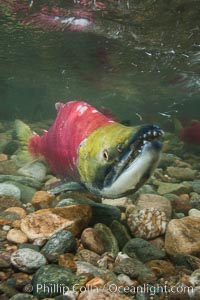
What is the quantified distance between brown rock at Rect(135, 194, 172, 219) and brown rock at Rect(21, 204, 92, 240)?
1.09 m

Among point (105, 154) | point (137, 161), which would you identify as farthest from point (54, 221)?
point (137, 161)

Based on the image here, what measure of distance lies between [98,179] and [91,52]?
52.5ft

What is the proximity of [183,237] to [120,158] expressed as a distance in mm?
2183

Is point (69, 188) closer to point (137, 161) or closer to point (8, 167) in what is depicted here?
point (137, 161)

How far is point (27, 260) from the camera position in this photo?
3.41 meters

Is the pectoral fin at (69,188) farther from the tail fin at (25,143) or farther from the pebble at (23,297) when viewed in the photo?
the tail fin at (25,143)

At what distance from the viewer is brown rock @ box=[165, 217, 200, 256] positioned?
416 centimetres

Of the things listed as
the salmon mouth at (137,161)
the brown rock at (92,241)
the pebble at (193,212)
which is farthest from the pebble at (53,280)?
the pebble at (193,212)

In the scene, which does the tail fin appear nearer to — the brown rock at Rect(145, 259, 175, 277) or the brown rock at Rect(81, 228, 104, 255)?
the brown rock at Rect(81, 228, 104, 255)

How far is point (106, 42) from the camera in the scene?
15.3 m

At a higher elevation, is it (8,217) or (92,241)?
(92,241)

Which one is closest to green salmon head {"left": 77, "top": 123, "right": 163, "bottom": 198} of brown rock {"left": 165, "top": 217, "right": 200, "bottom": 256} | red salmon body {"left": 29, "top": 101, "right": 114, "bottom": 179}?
red salmon body {"left": 29, "top": 101, "right": 114, "bottom": 179}

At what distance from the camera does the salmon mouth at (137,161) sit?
96.9 inches

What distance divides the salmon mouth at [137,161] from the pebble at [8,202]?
9.54 feet
